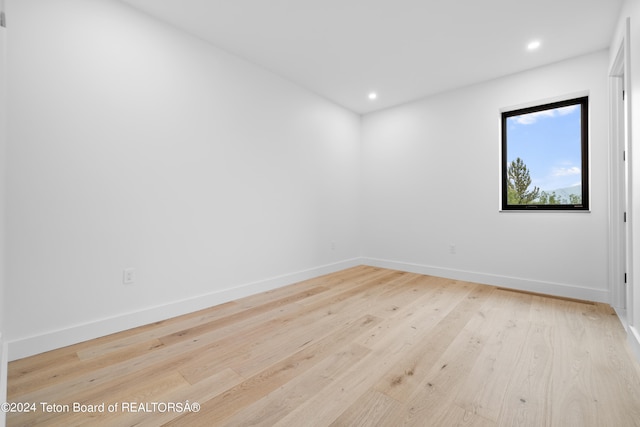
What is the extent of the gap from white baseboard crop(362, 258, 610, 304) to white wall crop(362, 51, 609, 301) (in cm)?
1

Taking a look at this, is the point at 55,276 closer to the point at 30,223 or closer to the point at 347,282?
the point at 30,223

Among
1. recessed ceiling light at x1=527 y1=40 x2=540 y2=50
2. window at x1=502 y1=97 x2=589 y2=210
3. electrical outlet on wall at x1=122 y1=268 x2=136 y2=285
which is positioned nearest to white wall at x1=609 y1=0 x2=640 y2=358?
recessed ceiling light at x1=527 y1=40 x2=540 y2=50

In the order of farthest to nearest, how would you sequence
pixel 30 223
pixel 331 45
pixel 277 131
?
pixel 277 131 < pixel 331 45 < pixel 30 223

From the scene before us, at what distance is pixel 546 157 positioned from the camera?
10.5ft

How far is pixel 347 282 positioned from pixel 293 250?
2.57 feet

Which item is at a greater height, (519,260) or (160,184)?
(160,184)

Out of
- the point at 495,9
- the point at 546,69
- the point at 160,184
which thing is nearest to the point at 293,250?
the point at 160,184

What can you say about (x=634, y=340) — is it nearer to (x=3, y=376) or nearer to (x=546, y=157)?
(x=546, y=157)

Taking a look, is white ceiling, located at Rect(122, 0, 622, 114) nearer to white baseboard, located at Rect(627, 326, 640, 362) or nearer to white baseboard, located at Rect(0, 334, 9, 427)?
white baseboard, located at Rect(627, 326, 640, 362)

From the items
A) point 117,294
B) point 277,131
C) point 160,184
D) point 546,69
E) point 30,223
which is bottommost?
point 117,294

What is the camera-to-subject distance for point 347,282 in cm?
350

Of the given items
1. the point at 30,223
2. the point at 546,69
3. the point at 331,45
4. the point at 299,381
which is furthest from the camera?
the point at 546,69

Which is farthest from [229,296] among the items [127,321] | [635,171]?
[635,171]

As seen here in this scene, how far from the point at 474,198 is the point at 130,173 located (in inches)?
144
